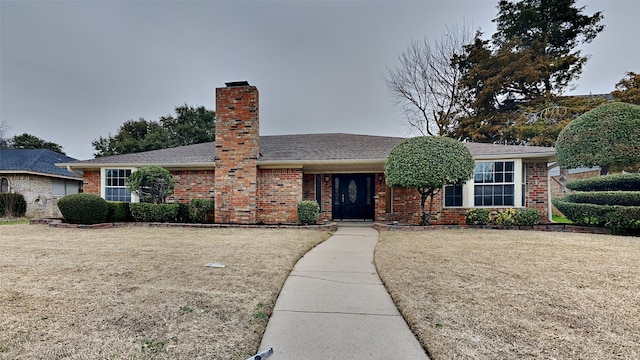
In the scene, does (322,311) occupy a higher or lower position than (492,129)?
lower

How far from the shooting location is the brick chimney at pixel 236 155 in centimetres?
1026

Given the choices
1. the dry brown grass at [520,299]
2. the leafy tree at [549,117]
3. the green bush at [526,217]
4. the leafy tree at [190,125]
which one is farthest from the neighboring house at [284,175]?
the leafy tree at [190,125]

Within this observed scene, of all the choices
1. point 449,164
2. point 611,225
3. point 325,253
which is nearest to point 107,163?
point 325,253

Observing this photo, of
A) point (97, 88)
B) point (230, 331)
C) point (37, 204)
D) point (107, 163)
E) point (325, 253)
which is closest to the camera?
point (230, 331)

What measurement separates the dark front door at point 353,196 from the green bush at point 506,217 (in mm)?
4588

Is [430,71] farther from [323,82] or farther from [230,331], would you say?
[230,331]

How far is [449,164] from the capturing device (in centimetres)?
885

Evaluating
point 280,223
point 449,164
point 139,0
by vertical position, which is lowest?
point 280,223

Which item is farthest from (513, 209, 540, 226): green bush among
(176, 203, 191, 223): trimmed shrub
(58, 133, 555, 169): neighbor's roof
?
(176, 203, 191, 223): trimmed shrub

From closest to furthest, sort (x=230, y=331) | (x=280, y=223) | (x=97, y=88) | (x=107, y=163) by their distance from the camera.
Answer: (x=230, y=331), (x=280, y=223), (x=107, y=163), (x=97, y=88)

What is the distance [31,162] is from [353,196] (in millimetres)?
16791

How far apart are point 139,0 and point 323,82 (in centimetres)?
926

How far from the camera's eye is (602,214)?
26.3ft

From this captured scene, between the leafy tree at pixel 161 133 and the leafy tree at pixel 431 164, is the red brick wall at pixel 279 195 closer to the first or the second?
the leafy tree at pixel 431 164
